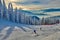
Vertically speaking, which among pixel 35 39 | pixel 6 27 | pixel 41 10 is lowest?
pixel 35 39

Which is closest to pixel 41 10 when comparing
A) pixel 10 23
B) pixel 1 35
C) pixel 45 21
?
pixel 45 21

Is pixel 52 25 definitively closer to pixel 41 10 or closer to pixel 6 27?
pixel 41 10

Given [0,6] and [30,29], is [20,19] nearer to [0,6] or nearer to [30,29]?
[30,29]

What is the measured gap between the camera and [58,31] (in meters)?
2.02

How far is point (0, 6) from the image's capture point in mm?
1986

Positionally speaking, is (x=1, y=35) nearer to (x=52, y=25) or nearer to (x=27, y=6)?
(x=27, y=6)

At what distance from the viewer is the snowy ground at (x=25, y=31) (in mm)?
1951

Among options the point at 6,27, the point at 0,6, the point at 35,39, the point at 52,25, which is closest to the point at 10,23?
the point at 6,27

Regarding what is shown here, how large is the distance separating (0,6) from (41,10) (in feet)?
1.78

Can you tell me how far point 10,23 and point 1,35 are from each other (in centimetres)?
19

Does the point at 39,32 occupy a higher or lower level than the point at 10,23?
Result: lower

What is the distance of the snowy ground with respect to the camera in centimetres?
195

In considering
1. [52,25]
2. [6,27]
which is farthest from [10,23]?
[52,25]

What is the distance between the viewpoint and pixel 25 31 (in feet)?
6.54
